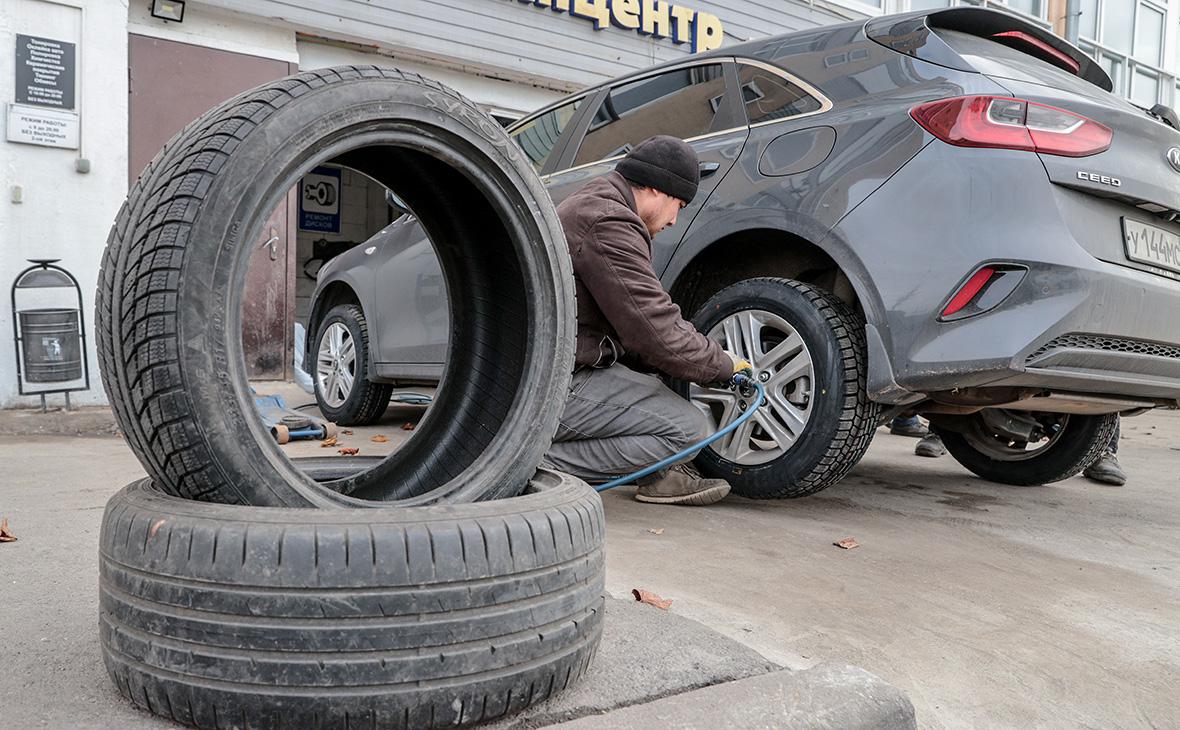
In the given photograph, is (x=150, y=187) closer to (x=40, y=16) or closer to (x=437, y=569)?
(x=437, y=569)

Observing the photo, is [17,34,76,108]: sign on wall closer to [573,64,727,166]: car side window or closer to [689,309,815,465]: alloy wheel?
[573,64,727,166]: car side window

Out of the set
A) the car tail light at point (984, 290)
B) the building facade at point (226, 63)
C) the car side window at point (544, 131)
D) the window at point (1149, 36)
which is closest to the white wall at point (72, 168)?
the building facade at point (226, 63)

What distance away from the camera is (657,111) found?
4059 millimetres

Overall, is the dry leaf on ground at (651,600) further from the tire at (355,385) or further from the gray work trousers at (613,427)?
the tire at (355,385)

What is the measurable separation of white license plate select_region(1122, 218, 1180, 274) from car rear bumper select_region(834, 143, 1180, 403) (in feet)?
0.18

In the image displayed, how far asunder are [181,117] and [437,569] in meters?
6.59

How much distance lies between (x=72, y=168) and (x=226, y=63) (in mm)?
1491

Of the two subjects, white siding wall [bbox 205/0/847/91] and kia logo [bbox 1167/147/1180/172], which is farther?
white siding wall [bbox 205/0/847/91]

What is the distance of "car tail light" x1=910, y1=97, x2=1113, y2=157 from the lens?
2861mm

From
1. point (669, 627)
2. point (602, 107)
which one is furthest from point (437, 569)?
point (602, 107)

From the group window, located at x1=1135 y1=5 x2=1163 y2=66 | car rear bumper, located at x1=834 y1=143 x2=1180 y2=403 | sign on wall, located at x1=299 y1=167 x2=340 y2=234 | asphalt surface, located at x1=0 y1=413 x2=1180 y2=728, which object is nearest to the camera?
asphalt surface, located at x1=0 y1=413 x2=1180 y2=728

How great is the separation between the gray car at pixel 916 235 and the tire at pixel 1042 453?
24 mm

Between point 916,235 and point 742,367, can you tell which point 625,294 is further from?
point 916,235

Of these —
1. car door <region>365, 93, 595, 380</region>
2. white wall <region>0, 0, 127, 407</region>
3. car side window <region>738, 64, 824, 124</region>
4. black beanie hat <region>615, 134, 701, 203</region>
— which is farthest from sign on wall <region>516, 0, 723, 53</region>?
black beanie hat <region>615, 134, 701, 203</region>
